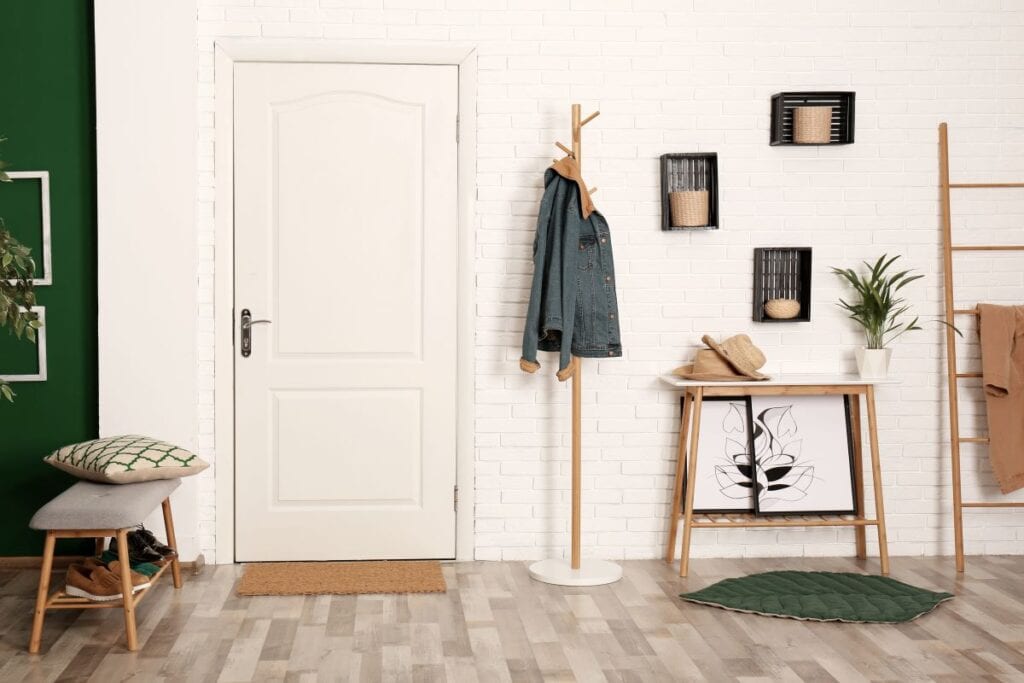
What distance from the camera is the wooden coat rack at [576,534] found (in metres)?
4.60

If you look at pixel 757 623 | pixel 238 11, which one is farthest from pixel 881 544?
pixel 238 11

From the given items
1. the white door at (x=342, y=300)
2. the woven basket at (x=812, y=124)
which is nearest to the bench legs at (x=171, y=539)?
the white door at (x=342, y=300)

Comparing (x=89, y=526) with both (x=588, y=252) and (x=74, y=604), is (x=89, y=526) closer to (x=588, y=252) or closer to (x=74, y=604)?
(x=74, y=604)

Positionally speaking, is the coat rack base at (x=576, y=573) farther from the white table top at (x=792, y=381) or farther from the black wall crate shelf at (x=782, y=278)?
the black wall crate shelf at (x=782, y=278)

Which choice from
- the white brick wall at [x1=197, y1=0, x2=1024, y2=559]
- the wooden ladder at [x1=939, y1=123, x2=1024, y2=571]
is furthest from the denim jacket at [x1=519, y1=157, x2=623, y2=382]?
the wooden ladder at [x1=939, y1=123, x2=1024, y2=571]

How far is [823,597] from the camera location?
436cm

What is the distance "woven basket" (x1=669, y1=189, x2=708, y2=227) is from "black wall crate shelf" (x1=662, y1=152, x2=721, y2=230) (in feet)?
0.07

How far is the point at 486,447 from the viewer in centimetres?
496

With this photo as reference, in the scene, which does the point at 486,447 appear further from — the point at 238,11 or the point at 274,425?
the point at 238,11

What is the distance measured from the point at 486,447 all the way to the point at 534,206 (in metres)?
1.09

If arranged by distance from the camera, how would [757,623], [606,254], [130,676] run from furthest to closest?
[606,254], [757,623], [130,676]

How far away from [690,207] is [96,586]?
280 centimetres

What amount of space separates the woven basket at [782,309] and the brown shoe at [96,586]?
2.89 m

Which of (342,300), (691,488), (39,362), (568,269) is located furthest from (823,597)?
(39,362)
